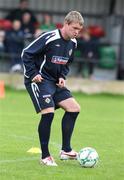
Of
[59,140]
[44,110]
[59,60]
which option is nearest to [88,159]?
[44,110]

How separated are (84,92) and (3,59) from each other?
9.86 feet

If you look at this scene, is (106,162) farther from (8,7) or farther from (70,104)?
(8,7)

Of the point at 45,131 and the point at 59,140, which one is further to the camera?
the point at 59,140

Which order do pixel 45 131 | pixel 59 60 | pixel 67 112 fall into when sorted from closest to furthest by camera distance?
pixel 45 131
pixel 59 60
pixel 67 112

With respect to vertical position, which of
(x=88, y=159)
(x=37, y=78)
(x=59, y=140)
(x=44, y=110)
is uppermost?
(x=37, y=78)

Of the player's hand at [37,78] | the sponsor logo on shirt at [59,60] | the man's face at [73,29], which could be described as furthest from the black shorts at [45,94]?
the man's face at [73,29]

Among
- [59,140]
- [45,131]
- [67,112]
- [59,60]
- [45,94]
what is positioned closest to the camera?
[45,131]

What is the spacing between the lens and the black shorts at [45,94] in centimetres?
887

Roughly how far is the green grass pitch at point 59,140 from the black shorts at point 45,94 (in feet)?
2.52

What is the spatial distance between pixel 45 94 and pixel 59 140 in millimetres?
2360

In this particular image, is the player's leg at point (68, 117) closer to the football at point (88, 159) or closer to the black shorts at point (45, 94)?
the black shorts at point (45, 94)

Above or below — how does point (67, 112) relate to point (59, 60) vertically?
below

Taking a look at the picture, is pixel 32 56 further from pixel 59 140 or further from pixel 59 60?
pixel 59 140

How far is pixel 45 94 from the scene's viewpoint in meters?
8.91
